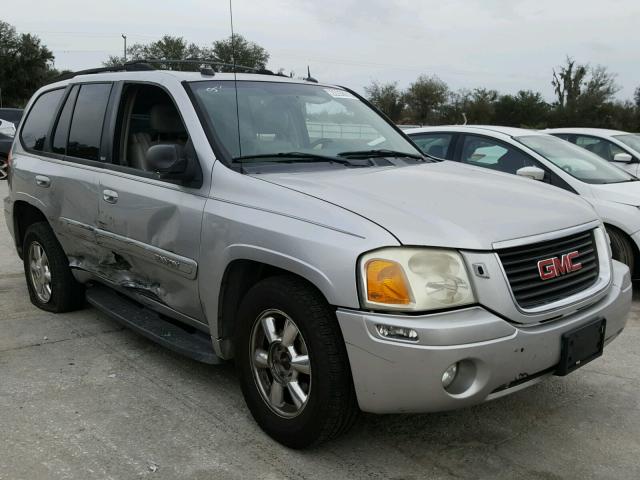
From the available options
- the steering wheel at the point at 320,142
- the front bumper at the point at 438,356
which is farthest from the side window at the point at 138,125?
the front bumper at the point at 438,356

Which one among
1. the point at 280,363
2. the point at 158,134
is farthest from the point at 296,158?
the point at 280,363

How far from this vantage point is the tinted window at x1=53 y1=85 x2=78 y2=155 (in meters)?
4.69

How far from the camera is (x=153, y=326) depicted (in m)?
3.93

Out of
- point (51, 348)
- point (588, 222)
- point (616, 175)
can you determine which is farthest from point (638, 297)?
point (51, 348)

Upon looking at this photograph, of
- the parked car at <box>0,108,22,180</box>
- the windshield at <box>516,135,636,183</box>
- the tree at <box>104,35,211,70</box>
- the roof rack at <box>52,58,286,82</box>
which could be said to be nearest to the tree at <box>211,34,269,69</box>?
the roof rack at <box>52,58,286,82</box>

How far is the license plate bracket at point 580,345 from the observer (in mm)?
2746

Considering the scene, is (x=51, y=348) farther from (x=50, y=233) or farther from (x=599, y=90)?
(x=599, y=90)

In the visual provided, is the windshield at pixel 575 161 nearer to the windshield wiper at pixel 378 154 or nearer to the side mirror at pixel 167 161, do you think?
the windshield wiper at pixel 378 154

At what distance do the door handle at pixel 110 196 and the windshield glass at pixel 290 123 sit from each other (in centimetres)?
85

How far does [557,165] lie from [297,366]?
4.36m

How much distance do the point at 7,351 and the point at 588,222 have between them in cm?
370

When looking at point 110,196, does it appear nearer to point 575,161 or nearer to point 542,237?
point 542,237

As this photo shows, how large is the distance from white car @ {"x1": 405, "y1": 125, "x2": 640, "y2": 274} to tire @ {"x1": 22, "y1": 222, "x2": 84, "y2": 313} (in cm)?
388

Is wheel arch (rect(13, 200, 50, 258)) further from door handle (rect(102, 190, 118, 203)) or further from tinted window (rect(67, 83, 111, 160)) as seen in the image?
door handle (rect(102, 190, 118, 203))
